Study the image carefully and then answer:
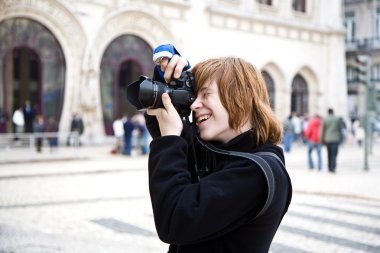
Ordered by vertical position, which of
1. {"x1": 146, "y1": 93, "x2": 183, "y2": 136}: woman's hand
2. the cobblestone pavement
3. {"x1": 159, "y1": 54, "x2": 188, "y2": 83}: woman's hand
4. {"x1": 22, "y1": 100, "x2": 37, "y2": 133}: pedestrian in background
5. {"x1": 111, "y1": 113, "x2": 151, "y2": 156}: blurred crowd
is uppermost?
{"x1": 159, "y1": 54, "x2": 188, "y2": 83}: woman's hand

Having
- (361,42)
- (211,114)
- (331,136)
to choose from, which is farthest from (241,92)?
(361,42)

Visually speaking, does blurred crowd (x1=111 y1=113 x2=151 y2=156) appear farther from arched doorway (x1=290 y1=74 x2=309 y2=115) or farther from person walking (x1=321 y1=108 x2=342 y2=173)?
arched doorway (x1=290 y1=74 x2=309 y2=115)

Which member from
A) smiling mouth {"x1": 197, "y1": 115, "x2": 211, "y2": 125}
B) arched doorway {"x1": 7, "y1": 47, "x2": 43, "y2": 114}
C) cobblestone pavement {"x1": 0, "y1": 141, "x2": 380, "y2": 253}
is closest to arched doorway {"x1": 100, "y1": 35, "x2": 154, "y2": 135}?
arched doorway {"x1": 7, "y1": 47, "x2": 43, "y2": 114}

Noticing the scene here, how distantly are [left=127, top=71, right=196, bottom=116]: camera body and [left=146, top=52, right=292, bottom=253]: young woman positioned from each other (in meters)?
0.03

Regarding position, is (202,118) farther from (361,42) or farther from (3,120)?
(361,42)

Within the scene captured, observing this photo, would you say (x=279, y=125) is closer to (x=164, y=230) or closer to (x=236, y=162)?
(x=236, y=162)

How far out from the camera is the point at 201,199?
176 centimetres

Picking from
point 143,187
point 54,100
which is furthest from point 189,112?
point 54,100

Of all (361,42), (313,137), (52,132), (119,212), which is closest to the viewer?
(119,212)

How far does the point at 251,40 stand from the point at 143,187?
1883cm

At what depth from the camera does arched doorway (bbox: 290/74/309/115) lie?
31625 millimetres

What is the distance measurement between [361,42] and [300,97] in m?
11.4

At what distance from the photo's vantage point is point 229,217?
178 centimetres

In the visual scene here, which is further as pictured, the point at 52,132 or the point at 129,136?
the point at 52,132
